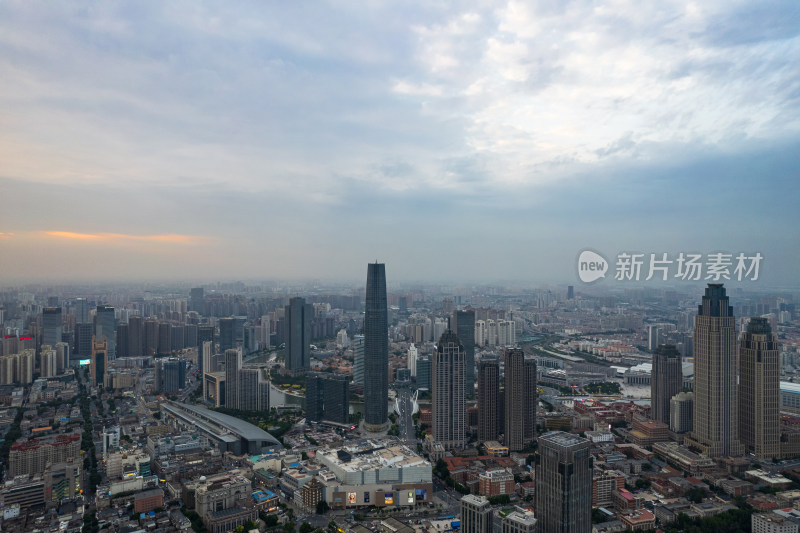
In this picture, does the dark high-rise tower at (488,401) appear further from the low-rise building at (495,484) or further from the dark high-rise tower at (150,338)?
the dark high-rise tower at (150,338)

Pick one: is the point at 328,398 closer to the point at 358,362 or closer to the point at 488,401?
the point at 358,362

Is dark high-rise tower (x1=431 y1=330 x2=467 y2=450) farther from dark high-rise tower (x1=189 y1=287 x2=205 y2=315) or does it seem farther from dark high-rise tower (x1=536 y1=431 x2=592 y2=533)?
dark high-rise tower (x1=189 y1=287 x2=205 y2=315)

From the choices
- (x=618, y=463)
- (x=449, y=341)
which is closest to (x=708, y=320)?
(x=618, y=463)

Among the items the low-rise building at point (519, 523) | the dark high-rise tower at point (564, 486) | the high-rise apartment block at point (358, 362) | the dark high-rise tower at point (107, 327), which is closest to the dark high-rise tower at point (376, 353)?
the high-rise apartment block at point (358, 362)

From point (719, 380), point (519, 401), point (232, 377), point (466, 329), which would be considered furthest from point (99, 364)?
point (719, 380)

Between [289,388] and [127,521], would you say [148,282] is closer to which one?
[289,388]
